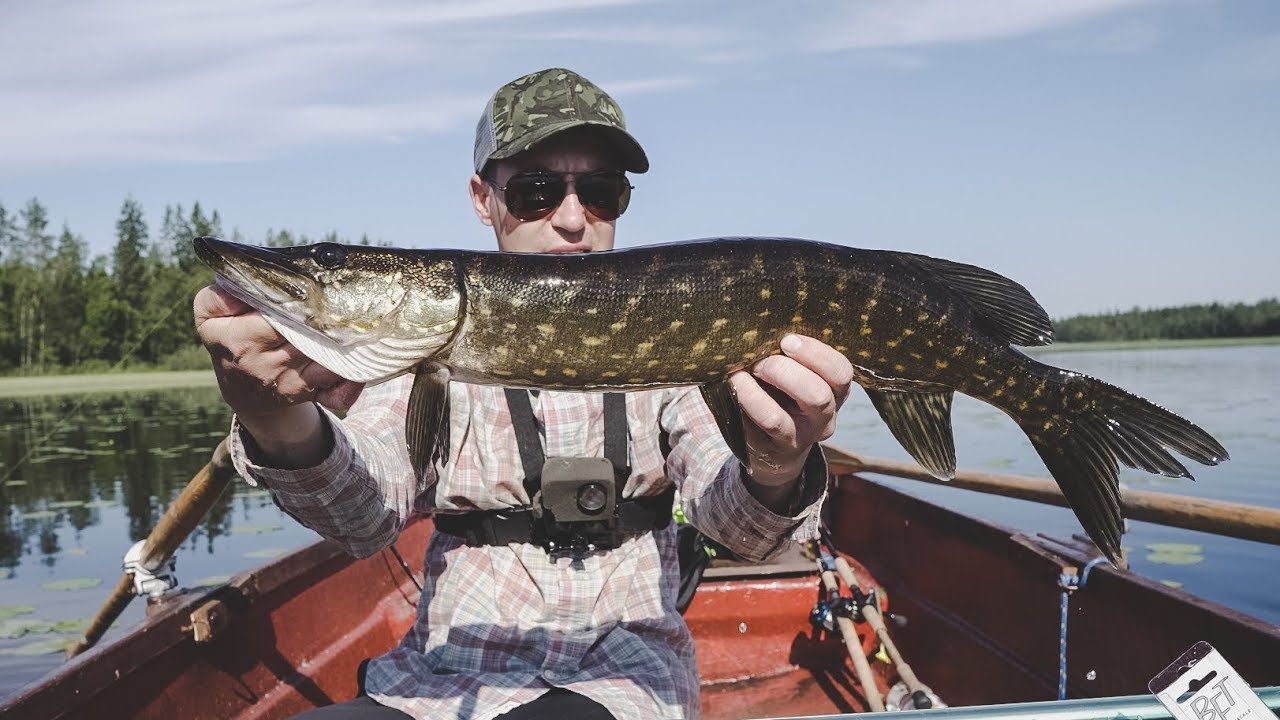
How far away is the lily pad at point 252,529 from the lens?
1108cm

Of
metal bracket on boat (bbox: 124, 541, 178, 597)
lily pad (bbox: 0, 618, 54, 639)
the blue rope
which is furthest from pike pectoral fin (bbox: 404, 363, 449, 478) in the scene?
lily pad (bbox: 0, 618, 54, 639)

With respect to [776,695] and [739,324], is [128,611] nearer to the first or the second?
[776,695]

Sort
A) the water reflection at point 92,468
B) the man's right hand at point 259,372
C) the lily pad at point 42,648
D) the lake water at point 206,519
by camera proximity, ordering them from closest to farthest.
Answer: the man's right hand at point 259,372 < the lily pad at point 42,648 < the lake water at point 206,519 < the water reflection at point 92,468

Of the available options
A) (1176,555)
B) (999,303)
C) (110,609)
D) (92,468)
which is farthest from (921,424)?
(92,468)

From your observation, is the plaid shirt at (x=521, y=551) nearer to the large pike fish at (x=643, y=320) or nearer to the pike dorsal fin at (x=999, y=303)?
the large pike fish at (x=643, y=320)

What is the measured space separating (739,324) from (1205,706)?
3.83 ft

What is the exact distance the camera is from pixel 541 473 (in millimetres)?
2578

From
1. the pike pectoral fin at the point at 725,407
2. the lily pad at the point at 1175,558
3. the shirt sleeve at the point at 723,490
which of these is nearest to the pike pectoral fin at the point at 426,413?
the pike pectoral fin at the point at 725,407

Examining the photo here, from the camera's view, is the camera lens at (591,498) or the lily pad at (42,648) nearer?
the camera lens at (591,498)

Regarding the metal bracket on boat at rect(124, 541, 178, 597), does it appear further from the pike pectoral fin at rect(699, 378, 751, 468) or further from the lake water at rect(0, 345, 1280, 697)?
the pike pectoral fin at rect(699, 378, 751, 468)

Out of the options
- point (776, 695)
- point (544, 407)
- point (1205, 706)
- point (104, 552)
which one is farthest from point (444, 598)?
point (104, 552)

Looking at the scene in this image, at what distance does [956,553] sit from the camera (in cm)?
451

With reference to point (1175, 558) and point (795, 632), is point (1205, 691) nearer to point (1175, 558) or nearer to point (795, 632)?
point (795, 632)

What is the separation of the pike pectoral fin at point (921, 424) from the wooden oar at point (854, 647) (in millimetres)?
1920
